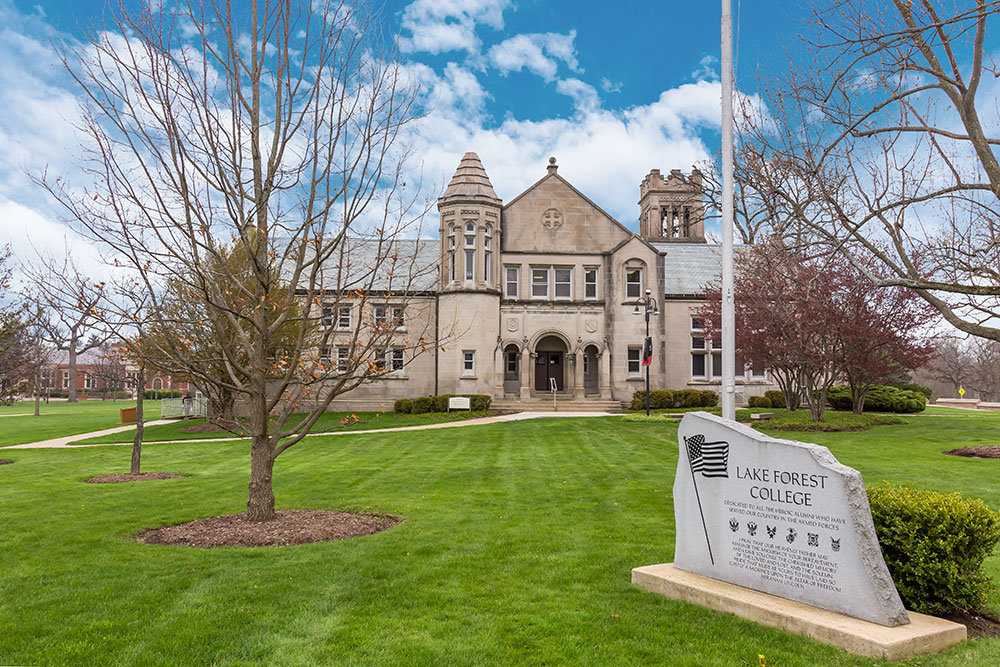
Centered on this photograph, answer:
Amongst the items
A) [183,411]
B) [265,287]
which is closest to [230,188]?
[265,287]

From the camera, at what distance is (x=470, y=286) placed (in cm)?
3978

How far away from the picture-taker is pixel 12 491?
14.4 meters

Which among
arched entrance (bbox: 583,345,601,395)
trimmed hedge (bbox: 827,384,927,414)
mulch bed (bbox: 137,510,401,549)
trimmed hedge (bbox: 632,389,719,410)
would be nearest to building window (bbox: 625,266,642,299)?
arched entrance (bbox: 583,345,601,395)

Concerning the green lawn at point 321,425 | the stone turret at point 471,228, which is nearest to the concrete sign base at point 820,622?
the green lawn at point 321,425

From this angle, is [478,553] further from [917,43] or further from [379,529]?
[917,43]

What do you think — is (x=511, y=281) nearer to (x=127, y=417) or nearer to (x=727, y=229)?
(x=127, y=417)

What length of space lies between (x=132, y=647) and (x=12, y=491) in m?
11.0

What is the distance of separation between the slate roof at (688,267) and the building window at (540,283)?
7.17 m

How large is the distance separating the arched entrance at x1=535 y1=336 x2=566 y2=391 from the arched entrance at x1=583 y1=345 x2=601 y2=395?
1397 mm

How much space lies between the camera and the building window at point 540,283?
42.3m

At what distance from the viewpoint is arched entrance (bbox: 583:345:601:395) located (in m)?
42.7

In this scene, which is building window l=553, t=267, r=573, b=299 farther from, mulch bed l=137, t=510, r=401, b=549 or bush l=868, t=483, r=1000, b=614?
bush l=868, t=483, r=1000, b=614

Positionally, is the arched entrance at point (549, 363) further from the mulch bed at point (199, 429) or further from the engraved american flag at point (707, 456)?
the engraved american flag at point (707, 456)

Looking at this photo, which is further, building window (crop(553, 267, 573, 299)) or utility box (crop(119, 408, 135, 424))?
building window (crop(553, 267, 573, 299))
